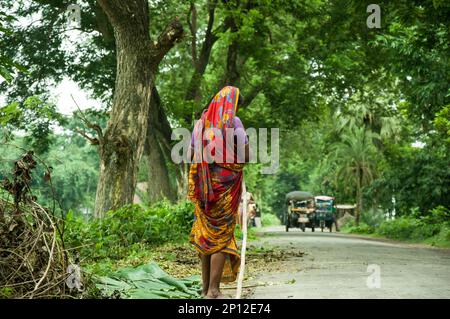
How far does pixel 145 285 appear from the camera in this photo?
738 centimetres

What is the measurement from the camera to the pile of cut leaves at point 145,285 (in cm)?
661

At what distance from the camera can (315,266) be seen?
10766 millimetres

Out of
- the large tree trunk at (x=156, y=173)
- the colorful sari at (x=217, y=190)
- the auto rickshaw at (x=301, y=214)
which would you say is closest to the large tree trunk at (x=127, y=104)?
the colorful sari at (x=217, y=190)

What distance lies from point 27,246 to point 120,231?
21.1 ft

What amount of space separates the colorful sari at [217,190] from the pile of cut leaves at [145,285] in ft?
2.12

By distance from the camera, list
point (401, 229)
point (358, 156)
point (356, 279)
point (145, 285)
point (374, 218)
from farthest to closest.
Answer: point (358, 156) → point (374, 218) → point (401, 229) → point (356, 279) → point (145, 285)

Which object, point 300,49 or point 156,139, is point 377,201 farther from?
point 156,139

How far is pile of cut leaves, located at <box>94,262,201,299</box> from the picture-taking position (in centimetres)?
661

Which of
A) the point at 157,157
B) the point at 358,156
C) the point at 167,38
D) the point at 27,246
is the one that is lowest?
the point at 27,246

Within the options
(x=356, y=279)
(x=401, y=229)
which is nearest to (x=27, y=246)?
(x=356, y=279)

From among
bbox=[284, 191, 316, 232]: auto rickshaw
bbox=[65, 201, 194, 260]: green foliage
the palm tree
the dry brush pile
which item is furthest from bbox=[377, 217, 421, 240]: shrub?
the dry brush pile

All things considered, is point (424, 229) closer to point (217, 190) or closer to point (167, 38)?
point (167, 38)

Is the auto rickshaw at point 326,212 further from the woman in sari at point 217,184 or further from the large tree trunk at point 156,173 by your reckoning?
the woman in sari at point 217,184

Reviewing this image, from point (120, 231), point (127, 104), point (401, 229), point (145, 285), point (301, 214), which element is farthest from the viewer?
point (301, 214)
